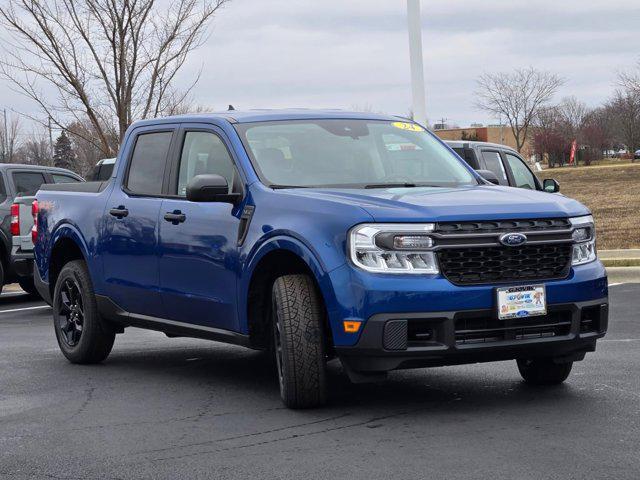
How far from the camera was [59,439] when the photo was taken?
6.34 m

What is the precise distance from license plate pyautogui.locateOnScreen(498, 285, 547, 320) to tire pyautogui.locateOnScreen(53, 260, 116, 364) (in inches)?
150

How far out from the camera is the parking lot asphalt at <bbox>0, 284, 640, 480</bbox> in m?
5.44

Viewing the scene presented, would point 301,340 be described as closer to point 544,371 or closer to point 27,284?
point 544,371

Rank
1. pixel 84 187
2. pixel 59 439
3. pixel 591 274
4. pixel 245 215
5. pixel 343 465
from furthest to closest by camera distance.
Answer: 1. pixel 84 187
2. pixel 245 215
3. pixel 591 274
4. pixel 59 439
5. pixel 343 465

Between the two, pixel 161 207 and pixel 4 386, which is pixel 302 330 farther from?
pixel 4 386

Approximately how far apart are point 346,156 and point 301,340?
1.63 metres

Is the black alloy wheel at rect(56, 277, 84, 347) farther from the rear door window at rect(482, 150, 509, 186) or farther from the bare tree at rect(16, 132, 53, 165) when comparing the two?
the bare tree at rect(16, 132, 53, 165)

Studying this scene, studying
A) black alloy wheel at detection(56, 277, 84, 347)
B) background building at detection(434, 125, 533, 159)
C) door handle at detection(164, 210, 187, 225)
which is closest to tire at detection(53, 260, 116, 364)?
black alloy wheel at detection(56, 277, 84, 347)

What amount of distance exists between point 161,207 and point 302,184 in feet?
4.20

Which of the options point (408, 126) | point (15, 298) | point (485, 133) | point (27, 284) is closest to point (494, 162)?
point (27, 284)

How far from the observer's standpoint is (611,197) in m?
36.1

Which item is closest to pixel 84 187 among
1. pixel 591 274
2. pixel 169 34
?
pixel 591 274

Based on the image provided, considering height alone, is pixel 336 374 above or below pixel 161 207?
below

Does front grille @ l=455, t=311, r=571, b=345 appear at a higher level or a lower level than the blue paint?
lower
